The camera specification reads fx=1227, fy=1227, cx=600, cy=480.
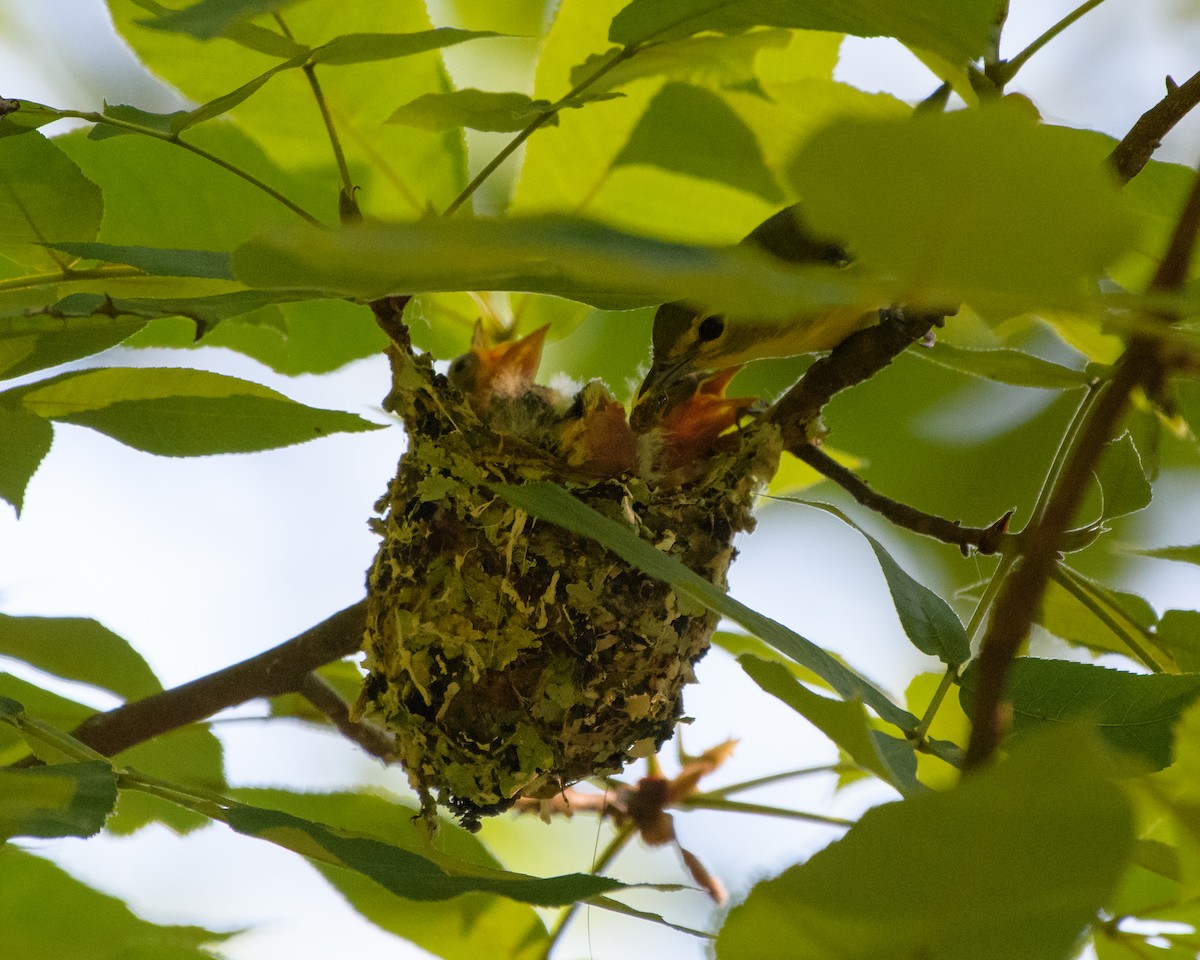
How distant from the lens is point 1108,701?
1.01 m

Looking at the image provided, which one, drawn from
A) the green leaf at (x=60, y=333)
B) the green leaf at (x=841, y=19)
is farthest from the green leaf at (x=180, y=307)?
the green leaf at (x=841, y=19)

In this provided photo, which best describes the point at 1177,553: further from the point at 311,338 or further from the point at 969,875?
the point at 311,338

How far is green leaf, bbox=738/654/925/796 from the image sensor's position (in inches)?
31.2

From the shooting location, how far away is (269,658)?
179cm

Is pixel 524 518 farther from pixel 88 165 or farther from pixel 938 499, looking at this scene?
pixel 938 499

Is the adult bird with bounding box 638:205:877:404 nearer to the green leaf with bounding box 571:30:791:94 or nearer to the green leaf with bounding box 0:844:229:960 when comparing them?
the green leaf with bounding box 571:30:791:94

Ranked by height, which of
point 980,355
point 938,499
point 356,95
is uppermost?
point 938,499

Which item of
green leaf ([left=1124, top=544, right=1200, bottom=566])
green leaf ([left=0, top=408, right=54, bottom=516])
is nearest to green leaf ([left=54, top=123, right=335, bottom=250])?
green leaf ([left=0, top=408, right=54, bottom=516])

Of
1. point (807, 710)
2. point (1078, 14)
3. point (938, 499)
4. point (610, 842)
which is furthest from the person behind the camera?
point (938, 499)

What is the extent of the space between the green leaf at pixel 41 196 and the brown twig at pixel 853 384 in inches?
37.9

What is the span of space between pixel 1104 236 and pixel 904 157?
3.2 inches

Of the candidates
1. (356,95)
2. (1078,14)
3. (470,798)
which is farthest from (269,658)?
(1078,14)

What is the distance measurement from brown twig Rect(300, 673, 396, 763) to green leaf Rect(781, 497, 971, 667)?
3.37ft

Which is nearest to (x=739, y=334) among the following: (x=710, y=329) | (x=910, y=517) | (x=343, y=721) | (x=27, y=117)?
(x=710, y=329)
